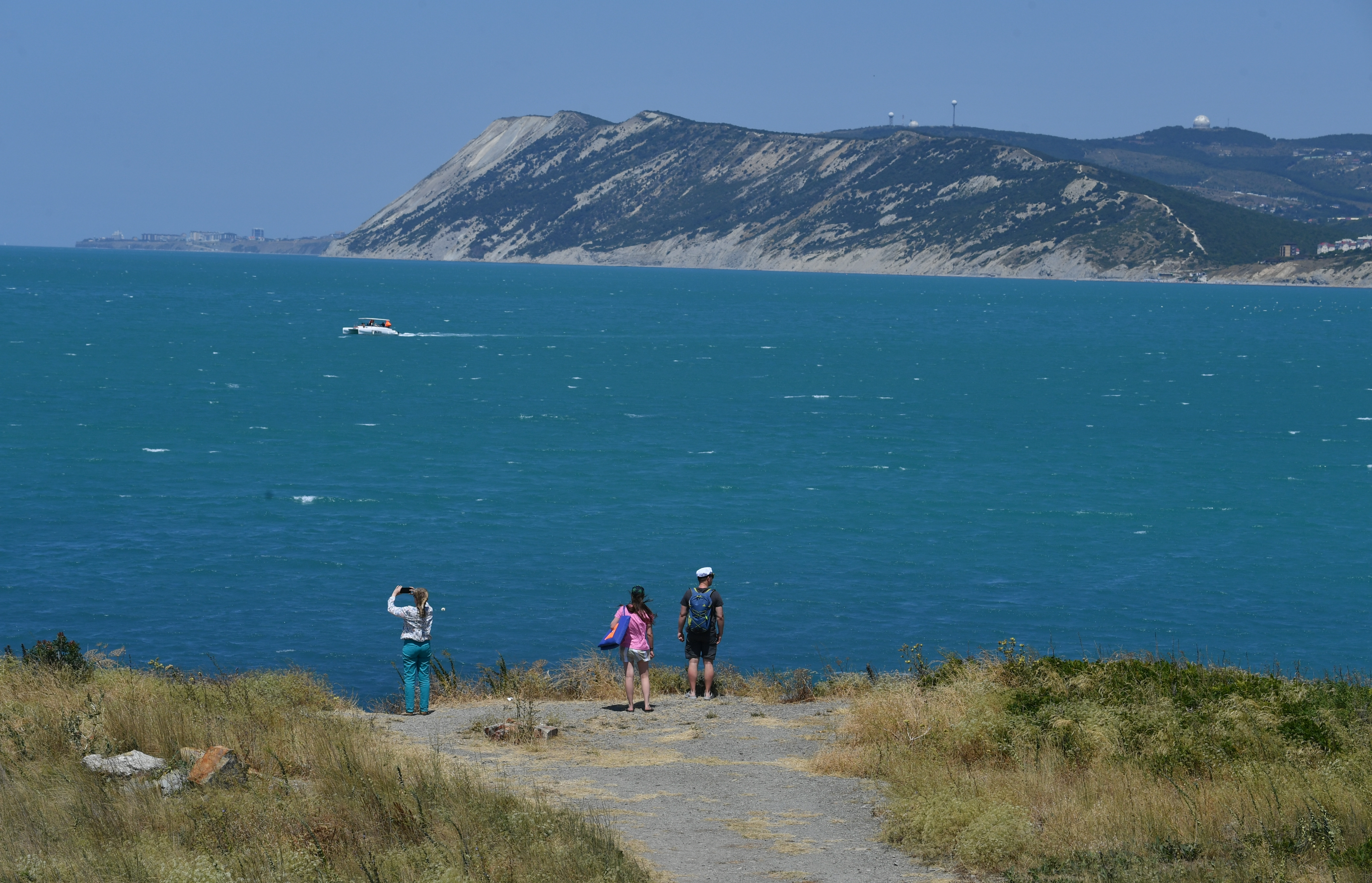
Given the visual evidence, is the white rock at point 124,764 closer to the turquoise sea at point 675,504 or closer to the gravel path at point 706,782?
the gravel path at point 706,782

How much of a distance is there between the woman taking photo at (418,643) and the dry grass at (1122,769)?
413 centimetres

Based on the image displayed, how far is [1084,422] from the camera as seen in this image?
179ft

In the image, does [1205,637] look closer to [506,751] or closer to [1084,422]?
[506,751]

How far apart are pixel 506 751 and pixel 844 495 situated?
1014 inches

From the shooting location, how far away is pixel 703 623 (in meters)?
15.6

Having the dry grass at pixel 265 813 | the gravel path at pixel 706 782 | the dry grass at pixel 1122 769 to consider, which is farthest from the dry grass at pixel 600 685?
the dry grass at pixel 265 813

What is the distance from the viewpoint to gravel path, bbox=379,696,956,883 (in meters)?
9.36

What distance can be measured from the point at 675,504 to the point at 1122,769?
25378mm

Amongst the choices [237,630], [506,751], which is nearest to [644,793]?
[506,751]

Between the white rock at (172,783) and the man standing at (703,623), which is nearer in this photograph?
the white rock at (172,783)

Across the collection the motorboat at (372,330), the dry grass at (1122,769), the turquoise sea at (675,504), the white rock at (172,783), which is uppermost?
the motorboat at (372,330)

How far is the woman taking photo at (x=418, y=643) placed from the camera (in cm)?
1523

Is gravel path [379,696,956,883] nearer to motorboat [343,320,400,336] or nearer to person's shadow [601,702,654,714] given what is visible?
person's shadow [601,702,654,714]

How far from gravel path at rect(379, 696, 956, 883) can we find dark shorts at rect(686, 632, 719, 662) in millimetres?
606
